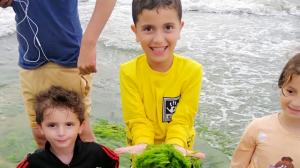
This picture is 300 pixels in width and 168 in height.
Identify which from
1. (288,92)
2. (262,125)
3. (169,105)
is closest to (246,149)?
(262,125)

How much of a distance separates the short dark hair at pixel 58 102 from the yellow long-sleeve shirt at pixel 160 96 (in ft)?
0.98

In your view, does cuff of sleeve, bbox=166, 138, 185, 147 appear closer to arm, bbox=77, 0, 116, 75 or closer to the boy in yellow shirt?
the boy in yellow shirt

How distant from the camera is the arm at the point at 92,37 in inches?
99.2

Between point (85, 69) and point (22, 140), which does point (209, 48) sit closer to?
point (22, 140)

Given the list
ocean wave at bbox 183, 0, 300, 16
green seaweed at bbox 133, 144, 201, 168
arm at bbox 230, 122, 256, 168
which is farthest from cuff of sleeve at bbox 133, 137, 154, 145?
ocean wave at bbox 183, 0, 300, 16

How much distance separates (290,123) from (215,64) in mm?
4799

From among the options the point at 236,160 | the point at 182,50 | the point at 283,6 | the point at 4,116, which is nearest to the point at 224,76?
the point at 182,50

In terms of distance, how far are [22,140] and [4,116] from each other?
2.25 feet

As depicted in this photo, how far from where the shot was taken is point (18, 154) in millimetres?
4242

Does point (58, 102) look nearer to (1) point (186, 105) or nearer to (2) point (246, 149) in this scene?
(1) point (186, 105)

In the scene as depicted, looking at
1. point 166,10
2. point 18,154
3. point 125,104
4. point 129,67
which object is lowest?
point 18,154

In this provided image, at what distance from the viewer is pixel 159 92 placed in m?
2.69

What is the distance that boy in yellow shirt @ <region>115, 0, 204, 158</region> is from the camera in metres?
2.63

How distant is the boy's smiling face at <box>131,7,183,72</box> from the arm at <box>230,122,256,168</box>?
68 centimetres
